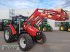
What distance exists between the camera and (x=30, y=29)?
13.1m

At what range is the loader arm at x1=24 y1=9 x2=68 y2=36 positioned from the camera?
1179cm

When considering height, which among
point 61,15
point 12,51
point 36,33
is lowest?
point 12,51

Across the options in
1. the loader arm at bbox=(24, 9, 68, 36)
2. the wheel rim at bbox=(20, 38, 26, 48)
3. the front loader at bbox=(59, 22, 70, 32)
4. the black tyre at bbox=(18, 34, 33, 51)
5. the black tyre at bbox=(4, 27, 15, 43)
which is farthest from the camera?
the front loader at bbox=(59, 22, 70, 32)

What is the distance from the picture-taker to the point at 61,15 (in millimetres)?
11641

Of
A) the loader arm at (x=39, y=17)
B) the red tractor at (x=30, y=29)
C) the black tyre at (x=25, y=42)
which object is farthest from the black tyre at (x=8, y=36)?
the black tyre at (x=25, y=42)

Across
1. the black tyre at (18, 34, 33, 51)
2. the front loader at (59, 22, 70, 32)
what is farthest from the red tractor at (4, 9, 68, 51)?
the front loader at (59, 22, 70, 32)

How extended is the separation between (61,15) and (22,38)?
288cm

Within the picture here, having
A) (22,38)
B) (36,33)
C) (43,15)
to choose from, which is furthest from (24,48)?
(43,15)

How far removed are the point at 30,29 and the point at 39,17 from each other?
105 centimetres

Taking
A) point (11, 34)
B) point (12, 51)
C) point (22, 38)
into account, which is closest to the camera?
point (12, 51)

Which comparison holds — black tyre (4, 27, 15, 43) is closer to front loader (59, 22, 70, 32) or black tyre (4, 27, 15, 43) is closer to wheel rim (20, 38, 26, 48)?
wheel rim (20, 38, 26, 48)

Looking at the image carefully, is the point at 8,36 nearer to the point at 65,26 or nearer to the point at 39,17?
the point at 39,17

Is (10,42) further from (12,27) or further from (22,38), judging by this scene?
(22,38)

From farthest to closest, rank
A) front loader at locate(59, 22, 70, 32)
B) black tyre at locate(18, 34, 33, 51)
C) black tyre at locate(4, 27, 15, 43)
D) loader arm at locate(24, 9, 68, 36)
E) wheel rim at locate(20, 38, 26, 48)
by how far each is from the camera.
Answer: front loader at locate(59, 22, 70, 32)
black tyre at locate(4, 27, 15, 43)
wheel rim at locate(20, 38, 26, 48)
black tyre at locate(18, 34, 33, 51)
loader arm at locate(24, 9, 68, 36)
